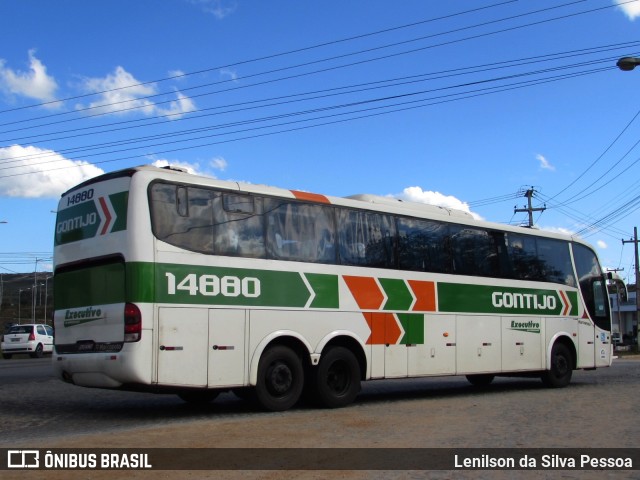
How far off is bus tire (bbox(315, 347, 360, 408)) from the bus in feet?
0.08

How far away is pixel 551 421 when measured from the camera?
10125mm

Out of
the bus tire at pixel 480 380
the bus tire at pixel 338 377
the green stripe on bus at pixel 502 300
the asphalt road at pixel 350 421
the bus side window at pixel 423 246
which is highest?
the bus side window at pixel 423 246

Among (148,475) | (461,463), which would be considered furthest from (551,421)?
(148,475)

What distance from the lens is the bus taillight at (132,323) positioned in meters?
9.51

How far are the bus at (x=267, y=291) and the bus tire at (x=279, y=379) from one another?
0.07ft

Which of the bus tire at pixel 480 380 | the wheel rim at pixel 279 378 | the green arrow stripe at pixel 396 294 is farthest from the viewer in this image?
the bus tire at pixel 480 380

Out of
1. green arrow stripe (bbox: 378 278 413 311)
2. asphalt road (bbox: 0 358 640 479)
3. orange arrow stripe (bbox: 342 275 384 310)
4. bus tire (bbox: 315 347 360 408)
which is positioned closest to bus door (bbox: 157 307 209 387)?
asphalt road (bbox: 0 358 640 479)

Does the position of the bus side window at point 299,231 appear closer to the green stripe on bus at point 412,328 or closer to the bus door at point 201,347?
the bus door at point 201,347

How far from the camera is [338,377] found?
11.9 metres

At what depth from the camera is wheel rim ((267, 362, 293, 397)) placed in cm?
1092

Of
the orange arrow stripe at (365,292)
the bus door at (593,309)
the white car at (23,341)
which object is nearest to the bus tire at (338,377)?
the orange arrow stripe at (365,292)

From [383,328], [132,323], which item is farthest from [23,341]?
[132,323]

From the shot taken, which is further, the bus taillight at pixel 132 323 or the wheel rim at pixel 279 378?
the wheel rim at pixel 279 378

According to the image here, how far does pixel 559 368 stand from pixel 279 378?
8259 mm
